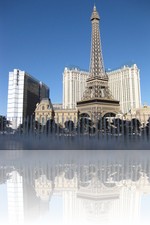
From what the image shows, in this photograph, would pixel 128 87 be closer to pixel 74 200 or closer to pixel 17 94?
pixel 17 94

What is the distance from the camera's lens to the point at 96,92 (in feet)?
162

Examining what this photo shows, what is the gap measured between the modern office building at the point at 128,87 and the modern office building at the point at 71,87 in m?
A: 14.1

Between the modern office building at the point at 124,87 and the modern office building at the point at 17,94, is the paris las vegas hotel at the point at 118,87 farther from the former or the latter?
the modern office building at the point at 17,94

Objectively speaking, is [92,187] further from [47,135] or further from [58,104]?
[58,104]

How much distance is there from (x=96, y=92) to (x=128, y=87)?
1250 inches

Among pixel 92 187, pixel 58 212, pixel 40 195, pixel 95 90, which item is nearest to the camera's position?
pixel 58 212

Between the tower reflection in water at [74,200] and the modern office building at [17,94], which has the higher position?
the modern office building at [17,94]

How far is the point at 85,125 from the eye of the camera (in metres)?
15.5

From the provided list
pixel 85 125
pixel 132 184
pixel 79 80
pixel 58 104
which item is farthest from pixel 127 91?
pixel 132 184

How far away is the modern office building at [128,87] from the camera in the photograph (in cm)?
7614

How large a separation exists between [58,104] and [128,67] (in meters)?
31.3

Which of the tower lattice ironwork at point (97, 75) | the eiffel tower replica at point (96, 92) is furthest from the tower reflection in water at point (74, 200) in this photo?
the tower lattice ironwork at point (97, 75)

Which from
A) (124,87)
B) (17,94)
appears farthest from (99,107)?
(124,87)

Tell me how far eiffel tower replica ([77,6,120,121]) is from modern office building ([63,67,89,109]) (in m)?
26.7
